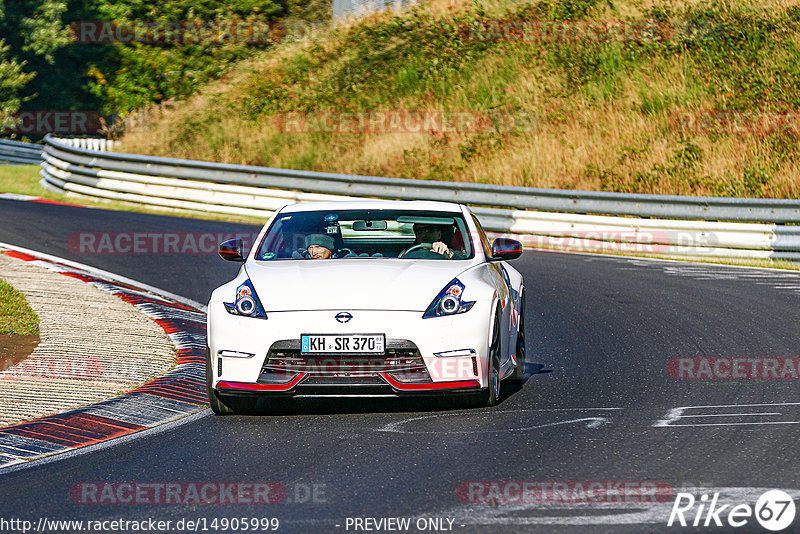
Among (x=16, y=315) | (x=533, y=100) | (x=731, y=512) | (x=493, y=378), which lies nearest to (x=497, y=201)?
(x=533, y=100)

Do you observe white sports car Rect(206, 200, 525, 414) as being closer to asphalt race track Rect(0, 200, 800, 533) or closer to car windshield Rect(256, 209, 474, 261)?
asphalt race track Rect(0, 200, 800, 533)

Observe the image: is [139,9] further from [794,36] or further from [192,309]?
[192,309]

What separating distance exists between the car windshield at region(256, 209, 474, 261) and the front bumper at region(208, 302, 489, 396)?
1209 mm

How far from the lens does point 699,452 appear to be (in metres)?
6.72

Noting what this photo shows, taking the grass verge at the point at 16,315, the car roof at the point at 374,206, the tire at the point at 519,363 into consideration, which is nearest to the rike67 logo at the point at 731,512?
the tire at the point at 519,363

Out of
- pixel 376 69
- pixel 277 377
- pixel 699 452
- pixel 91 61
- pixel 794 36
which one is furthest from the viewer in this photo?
pixel 91 61

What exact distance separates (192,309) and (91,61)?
3100cm

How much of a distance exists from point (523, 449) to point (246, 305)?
215 cm

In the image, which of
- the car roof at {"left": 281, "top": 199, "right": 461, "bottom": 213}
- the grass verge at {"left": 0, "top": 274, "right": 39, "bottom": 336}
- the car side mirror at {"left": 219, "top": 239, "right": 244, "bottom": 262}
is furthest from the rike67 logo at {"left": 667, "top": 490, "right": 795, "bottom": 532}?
the grass verge at {"left": 0, "top": 274, "right": 39, "bottom": 336}

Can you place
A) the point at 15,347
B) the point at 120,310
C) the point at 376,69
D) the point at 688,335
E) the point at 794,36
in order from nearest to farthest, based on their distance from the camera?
the point at 15,347
the point at 688,335
the point at 120,310
the point at 794,36
the point at 376,69

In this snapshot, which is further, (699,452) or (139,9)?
(139,9)

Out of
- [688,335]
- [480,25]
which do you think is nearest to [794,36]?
[480,25]

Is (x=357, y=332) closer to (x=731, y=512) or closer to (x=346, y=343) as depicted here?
(x=346, y=343)

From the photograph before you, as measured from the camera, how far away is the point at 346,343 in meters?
7.68
